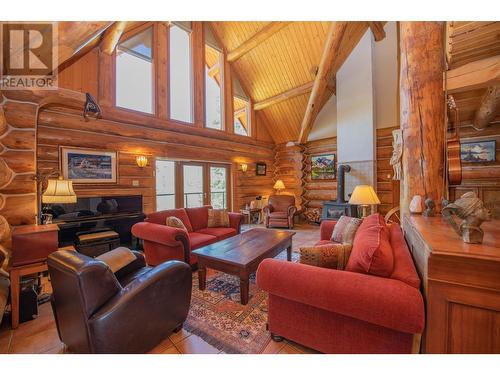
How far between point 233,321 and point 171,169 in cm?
409

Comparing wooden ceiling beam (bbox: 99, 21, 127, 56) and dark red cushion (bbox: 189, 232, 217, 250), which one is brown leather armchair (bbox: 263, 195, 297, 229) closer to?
dark red cushion (bbox: 189, 232, 217, 250)

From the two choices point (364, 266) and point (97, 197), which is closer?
point (364, 266)

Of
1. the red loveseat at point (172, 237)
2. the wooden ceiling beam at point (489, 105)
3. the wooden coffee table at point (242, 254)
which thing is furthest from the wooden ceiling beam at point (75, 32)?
the wooden ceiling beam at point (489, 105)

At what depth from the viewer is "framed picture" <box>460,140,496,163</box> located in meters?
4.29

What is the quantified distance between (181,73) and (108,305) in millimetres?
5623

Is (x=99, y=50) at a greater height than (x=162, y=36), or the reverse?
(x=162, y=36)

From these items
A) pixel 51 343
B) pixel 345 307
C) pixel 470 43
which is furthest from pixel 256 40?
pixel 51 343

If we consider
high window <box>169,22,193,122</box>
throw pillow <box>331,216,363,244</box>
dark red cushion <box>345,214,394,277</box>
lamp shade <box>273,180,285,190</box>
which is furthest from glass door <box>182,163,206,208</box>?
dark red cushion <box>345,214,394,277</box>

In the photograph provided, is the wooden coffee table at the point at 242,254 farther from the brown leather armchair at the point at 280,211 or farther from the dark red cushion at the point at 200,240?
the brown leather armchair at the point at 280,211

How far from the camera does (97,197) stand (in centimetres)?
366

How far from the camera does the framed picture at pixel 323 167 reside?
667 centimetres

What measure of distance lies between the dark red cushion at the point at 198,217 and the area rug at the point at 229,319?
133 cm
